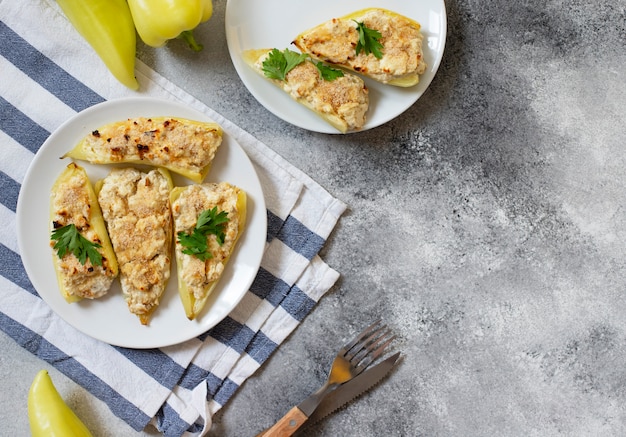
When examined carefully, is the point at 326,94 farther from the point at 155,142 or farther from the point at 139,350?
the point at 139,350

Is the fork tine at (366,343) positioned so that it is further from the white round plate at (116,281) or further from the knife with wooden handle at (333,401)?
the white round plate at (116,281)

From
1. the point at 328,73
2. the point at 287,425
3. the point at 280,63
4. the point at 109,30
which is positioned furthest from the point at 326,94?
the point at 287,425

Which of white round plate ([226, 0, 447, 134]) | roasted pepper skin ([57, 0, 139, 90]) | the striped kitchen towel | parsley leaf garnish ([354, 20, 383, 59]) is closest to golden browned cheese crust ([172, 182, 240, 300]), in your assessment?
the striped kitchen towel

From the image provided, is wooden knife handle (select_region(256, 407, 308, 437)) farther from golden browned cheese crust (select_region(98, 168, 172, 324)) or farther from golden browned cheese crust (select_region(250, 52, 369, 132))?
golden browned cheese crust (select_region(250, 52, 369, 132))

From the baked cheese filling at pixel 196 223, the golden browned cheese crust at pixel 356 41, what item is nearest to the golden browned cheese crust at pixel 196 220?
the baked cheese filling at pixel 196 223

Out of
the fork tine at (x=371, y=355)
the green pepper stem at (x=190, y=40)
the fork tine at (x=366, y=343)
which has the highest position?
the green pepper stem at (x=190, y=40)

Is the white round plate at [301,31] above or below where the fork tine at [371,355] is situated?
above

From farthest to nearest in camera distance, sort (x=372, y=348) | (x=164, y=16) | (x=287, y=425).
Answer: (x=372, y=348), (x=287, y=425), (x=164, y=16)
